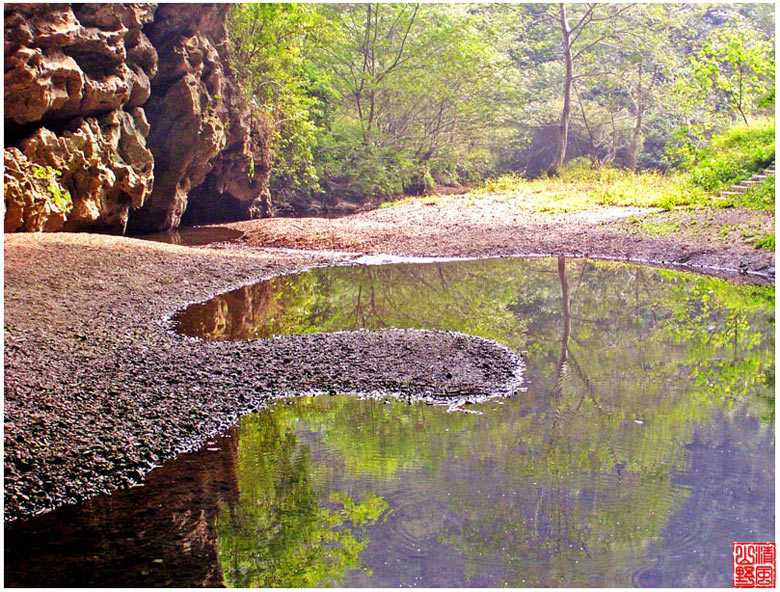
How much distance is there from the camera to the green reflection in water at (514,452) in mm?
4133

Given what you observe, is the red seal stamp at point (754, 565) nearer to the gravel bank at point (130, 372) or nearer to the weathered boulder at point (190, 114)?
the gravel bank at point (130, 372)

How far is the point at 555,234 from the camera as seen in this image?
16203 mm

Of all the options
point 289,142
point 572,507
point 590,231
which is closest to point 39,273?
point 572,507

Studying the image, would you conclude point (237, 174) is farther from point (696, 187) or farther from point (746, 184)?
point (746, 184)

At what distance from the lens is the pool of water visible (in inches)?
157

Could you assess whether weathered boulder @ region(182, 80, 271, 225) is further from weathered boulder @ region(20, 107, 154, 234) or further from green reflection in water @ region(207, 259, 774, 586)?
green reflection in water @ region(207, 259, 774, 586)

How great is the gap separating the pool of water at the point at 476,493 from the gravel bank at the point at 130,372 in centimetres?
27

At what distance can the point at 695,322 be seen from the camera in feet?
31.1

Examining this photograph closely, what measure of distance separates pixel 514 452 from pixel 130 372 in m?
3.39

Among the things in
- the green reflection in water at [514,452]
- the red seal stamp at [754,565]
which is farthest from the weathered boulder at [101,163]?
the red seal stamp at [754,565]

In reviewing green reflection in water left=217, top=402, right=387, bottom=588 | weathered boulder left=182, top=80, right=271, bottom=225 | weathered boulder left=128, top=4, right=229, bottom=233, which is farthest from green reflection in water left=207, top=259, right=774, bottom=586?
weathered boulder left=182, top=80, right=271, bottom=225

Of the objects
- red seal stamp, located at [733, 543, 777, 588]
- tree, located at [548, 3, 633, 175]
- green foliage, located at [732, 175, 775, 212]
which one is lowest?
red seal stamp, located at [733, 543, 777, 588]

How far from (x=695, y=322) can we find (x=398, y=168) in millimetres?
A: 19413

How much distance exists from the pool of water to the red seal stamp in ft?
0.23
